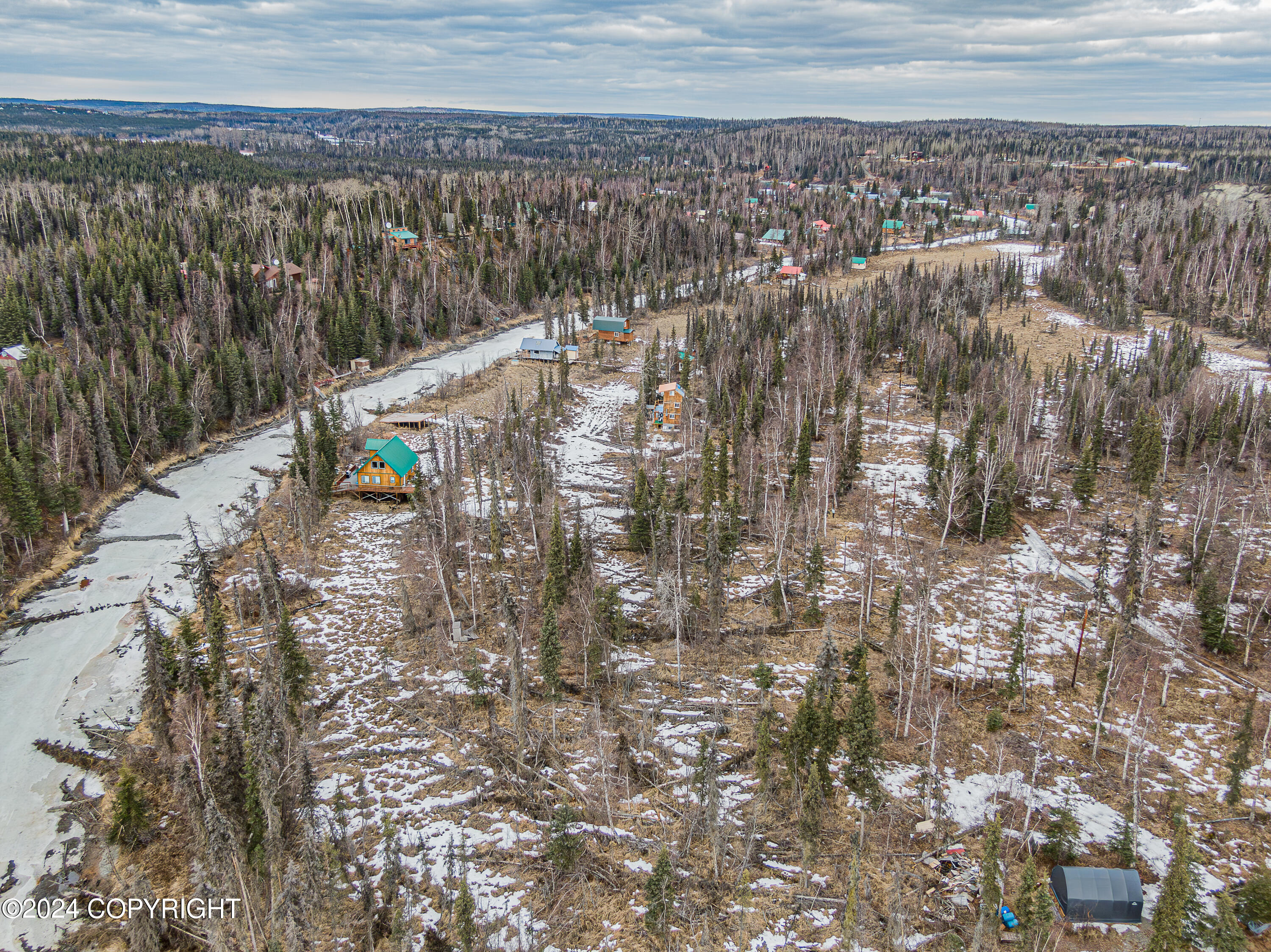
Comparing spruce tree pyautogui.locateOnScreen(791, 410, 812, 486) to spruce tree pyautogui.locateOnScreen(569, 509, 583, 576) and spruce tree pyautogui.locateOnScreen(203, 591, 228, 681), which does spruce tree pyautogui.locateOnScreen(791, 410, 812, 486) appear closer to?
spruce tree pyautogui.locateOnScreen(569, 509, 583, 576)

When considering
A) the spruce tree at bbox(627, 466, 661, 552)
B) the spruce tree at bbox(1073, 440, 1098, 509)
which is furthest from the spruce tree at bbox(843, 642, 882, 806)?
the spruce tree at bbox(1073, 440, 1098, 509)

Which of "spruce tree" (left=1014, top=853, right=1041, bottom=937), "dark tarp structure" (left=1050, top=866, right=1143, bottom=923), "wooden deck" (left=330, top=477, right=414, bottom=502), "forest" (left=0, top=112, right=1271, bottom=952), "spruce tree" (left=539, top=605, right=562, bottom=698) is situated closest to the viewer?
"spruce tree" (left=1014, top=853, right=1041, bottom=937)

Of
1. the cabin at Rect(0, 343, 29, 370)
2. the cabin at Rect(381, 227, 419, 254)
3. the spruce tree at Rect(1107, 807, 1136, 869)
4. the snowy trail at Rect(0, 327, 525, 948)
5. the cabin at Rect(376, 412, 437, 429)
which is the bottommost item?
the snowy trail at Rect(0, 327, 525, 948)

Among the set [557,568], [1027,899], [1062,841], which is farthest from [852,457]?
[1027,899]

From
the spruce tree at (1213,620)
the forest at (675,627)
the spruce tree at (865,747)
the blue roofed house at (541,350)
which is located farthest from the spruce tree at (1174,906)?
the blue roofed house at (541,350)

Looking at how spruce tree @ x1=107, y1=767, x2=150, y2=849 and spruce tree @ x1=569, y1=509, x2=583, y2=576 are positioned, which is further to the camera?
spruce tree @ x1=569, y1=509, x2=583, y2=576

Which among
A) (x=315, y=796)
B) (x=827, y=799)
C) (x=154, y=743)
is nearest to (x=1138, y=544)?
(x=827, y=799)

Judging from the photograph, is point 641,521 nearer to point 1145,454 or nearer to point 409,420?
point 409,420

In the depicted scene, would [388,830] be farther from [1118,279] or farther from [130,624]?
[1118,279]
